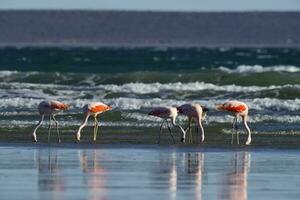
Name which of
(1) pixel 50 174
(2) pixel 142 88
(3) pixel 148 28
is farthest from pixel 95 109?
(3) pixel 148 28

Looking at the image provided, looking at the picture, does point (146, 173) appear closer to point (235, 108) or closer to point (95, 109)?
point (235, 108)

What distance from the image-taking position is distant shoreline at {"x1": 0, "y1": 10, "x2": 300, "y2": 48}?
113 m

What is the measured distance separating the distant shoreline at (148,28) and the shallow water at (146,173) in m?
89.1

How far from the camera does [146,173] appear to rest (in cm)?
1828

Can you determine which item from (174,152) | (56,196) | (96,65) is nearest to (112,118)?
(174,152)

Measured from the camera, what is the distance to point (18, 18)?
11744 centimetres

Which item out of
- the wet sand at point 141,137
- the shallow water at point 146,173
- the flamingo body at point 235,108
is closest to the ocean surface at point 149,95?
the wet sand at point 141,137

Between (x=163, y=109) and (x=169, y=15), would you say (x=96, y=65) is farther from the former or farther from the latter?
(x=169, y=15)

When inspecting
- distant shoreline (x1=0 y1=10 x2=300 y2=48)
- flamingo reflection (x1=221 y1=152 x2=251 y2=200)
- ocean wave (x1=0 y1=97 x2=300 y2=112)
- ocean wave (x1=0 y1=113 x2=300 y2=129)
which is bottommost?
flamingo reflection (x1=221 y1=152 x2=251 y2=200)

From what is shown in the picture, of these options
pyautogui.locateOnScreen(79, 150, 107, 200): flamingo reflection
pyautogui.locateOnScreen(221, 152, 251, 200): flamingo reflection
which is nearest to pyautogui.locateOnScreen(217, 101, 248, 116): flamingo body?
pyautogui.locateOnScreen(221, 152, 251, 200): flamingo reflection

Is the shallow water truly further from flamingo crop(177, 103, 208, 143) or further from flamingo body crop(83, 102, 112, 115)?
flamingo body crop(83, 102, 112, 115)

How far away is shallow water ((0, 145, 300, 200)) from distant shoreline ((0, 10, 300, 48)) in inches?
3509

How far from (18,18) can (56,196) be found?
102163mm

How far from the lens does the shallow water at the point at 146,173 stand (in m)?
16.4
